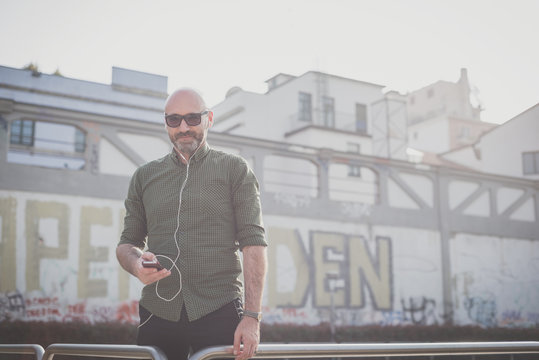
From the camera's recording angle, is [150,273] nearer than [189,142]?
Yes

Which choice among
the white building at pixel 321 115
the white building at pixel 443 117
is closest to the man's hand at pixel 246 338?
the white building at pixel 321 115

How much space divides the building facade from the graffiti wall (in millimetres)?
35

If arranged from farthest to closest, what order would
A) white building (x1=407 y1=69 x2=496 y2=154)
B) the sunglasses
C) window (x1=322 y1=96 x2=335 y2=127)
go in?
white building (x1=407 y1=69 x2=496 y2=154), window (x1=322 y1=96 x2=335 y2=127), the sunglasses

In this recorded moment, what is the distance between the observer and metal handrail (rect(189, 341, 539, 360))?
2373 millimetres

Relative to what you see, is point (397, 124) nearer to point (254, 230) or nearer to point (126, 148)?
point (126, 148)

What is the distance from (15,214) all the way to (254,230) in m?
13.4

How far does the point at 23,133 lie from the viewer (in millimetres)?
22500

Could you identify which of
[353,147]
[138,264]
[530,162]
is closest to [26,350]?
[138,264]

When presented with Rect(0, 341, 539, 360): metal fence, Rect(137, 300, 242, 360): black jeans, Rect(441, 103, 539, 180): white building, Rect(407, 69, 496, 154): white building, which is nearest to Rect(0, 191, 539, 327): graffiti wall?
Rect(441, 103, 539, 180): white building

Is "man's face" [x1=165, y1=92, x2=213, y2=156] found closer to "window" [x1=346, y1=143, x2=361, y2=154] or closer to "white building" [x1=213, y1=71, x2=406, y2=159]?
"white building" [x1=213, y1=71, x2=406, y2=159]

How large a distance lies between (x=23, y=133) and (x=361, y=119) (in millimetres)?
18928

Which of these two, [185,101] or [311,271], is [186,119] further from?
[311,271]

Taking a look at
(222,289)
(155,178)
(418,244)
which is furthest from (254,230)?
(418,244)

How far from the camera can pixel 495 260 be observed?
2238 cm
